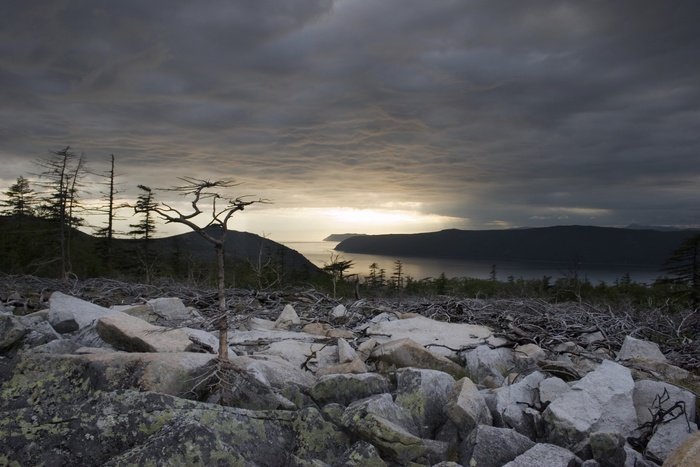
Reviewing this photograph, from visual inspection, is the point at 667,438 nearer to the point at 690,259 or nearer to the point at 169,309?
the point at 169,309

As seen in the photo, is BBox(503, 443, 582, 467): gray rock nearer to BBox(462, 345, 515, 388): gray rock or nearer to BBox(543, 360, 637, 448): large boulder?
BBox(543, 360, 637, 448): large boulder

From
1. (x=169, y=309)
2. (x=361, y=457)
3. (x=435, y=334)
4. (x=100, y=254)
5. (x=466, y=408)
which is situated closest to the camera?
(x=361, y=457)

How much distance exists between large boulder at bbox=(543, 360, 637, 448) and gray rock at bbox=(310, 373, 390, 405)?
72.1 inches

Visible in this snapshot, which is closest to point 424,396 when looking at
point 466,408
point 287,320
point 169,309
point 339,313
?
point 466,408

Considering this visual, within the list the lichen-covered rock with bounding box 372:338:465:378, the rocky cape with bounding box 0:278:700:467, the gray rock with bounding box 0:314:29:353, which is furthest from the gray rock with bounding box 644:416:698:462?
the gray rock with bounding box 0:314:29:353

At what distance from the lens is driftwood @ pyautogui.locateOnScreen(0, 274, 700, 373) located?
27.3 feet

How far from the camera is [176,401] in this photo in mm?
4051

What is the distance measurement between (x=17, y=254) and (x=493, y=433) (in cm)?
5219

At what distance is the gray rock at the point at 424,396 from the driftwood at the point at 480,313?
3.14m

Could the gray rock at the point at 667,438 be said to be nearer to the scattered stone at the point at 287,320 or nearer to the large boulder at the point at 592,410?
the large boulder at the point at 592,410

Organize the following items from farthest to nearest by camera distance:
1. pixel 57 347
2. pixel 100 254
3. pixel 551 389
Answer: pixel 100 254 → pixel 57 347 → pixel 551 389

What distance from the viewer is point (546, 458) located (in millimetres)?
3924

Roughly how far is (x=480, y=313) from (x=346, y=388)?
6670mm

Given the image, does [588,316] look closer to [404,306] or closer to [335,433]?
[404,306]
